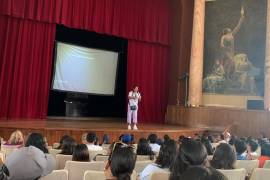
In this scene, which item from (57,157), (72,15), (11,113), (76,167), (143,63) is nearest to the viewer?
(76,167)

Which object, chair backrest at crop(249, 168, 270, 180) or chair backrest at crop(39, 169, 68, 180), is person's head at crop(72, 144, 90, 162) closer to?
chair backrest at crop(39, 169, 68, 180)

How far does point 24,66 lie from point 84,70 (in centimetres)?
211

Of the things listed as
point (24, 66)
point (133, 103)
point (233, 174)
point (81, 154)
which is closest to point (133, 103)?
point (133, 103)

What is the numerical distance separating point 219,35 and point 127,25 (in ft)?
9.87

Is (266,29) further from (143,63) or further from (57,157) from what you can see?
(57,157)

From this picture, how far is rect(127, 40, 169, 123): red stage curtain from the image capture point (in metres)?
12.6

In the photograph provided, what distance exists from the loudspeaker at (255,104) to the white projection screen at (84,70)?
4.47 m

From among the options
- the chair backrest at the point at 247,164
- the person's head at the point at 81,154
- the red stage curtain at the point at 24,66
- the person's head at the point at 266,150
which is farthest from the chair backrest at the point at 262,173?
the red stage curtain at the point at 24,66

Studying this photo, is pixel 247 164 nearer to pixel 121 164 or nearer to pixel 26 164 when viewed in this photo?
pixel 121 164

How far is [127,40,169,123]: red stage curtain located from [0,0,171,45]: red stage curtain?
0.37 m

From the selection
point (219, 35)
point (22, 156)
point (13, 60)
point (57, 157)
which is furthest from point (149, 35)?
point (22, 156)

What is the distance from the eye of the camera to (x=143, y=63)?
12852 mm

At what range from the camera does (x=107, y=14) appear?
11.7m

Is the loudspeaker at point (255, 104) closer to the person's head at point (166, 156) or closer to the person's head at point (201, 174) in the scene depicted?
the person's head at point (166, 156)
